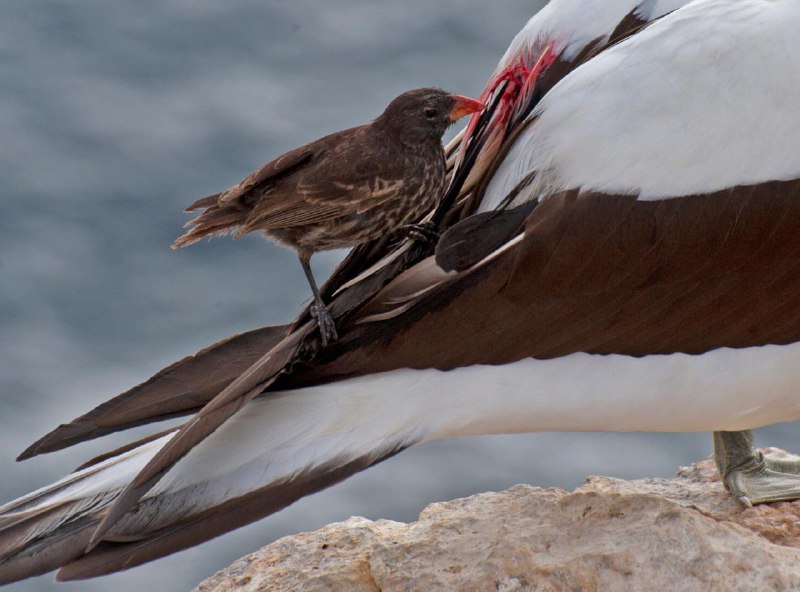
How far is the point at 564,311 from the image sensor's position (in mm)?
2705

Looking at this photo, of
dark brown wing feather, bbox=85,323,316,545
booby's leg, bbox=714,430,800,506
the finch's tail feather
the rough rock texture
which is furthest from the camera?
booby's leg, bbox=714,430,800,506

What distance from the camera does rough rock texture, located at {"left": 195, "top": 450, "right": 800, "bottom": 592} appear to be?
275cm

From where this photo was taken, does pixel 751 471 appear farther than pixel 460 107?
Yes

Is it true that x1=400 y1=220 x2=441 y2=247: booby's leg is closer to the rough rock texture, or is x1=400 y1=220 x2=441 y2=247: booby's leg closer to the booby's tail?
the booby's tail

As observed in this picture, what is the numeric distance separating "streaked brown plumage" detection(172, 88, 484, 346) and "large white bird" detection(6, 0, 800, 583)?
11 centimetres

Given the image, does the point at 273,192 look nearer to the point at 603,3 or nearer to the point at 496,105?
the point at 496,105

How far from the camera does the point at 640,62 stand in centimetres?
274

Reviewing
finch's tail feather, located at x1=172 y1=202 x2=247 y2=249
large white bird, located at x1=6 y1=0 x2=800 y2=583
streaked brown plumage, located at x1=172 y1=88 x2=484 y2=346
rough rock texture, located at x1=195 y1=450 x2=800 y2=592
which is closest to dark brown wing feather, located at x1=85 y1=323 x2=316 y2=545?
large white bird, located at x1=6 y1=0 x2=800 y2=583

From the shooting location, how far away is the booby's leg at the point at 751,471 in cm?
336

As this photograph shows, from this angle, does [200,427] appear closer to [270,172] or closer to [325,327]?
[325,327]

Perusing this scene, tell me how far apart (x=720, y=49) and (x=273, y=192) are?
0.91 metres

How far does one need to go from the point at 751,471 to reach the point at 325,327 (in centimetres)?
126

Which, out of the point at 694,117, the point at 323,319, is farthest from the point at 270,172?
the point at 694,117

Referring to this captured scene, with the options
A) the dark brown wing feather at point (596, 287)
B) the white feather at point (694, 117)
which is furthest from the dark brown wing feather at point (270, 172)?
the white feather at point (694, 117)
